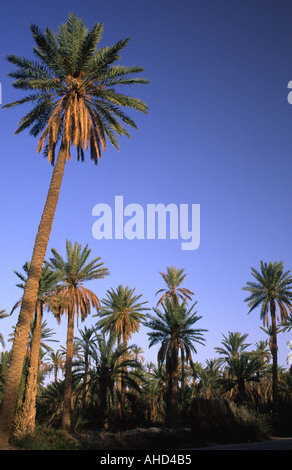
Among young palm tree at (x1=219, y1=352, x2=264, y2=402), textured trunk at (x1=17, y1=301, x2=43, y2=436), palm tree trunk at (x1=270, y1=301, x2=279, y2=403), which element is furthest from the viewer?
palm tree trunk at (x1=270, y1=301, x2=279, y2=403)

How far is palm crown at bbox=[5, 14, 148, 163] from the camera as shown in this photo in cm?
1931

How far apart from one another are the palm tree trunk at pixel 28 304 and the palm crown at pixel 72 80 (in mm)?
1366

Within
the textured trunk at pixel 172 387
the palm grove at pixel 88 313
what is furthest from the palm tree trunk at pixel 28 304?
the textured trunk at pixel 172 387

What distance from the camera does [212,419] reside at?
2620 cm

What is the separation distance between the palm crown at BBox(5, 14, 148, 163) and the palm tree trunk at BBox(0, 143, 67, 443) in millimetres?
1366

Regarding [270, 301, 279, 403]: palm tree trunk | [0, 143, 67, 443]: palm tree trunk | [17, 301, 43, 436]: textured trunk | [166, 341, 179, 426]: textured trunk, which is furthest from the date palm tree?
[270, 301, 279, 403]: palm tree trunk

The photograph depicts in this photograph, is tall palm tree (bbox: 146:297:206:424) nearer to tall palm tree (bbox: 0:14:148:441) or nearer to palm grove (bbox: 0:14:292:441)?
palm grove (bbox: 0:14:292:441)

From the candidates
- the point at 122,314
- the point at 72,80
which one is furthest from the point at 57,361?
the point at 72,80

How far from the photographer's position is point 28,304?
658 inches

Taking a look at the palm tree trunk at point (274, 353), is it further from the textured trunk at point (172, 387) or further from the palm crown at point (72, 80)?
the palm crown at point (72, 80)

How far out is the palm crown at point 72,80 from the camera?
19.3m

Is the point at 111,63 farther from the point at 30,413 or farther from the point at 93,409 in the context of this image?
the point at 93,409

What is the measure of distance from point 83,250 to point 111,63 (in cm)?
2161
